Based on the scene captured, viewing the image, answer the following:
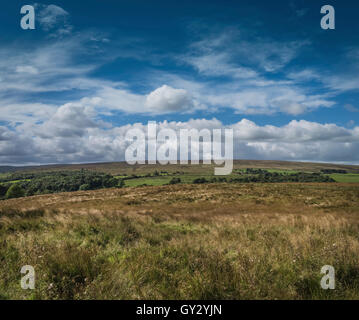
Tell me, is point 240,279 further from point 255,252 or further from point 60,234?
point 60,234

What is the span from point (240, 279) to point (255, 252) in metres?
1.53

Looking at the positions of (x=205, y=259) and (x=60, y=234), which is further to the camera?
(x=60, y=234)

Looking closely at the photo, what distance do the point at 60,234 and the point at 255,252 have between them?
20.1 feet

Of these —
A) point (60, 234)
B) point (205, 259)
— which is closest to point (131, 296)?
point (205, 259)

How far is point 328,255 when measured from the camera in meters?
4.89
